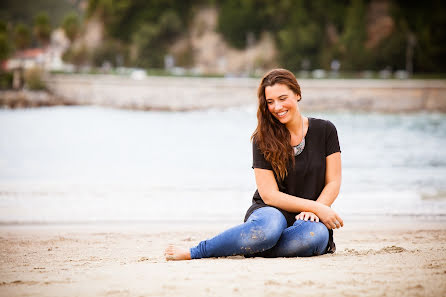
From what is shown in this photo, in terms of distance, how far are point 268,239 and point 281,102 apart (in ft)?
2.43

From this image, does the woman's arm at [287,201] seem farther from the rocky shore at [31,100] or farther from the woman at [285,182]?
the rocky shore at [31,100]

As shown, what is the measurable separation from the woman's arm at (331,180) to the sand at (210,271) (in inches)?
12.6

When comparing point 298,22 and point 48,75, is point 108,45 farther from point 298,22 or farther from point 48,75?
point 298,22

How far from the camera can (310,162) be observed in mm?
3123

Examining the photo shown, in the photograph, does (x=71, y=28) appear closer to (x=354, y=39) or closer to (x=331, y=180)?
(x=354, y=39)

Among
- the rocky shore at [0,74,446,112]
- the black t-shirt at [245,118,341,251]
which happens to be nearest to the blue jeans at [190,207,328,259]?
the black t-shirt at [245,118,341,251]

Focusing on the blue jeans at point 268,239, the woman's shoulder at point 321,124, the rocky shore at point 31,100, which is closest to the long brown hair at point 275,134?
the woman's shoulder at point 321,124

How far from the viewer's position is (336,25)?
51.6 metres

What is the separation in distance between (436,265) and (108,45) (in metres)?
59.5

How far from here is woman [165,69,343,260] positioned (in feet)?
10.1

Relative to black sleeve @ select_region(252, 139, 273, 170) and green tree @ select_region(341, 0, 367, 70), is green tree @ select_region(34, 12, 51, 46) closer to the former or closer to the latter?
green tree @ select_region(341, 0, 367, 70)

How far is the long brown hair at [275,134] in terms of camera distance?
3041 mm

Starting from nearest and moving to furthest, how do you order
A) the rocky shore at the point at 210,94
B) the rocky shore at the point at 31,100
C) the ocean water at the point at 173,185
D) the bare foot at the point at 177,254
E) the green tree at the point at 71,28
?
the bare foot at the point at 177,254, the ocean water at the point at 173,185, the rocky shore at the point at 210,94, the rocky shore at the point at 31,100, the green tree at the point at 71,28

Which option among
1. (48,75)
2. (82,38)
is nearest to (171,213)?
(48,75)
